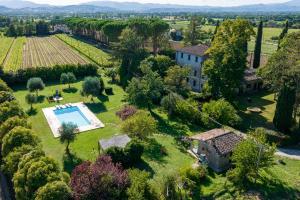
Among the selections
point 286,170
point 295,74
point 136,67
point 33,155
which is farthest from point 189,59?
point 33,155

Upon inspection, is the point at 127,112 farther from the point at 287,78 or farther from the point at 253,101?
the point at 253,101

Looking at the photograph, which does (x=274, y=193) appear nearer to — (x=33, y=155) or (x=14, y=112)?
(x=33, y=155)

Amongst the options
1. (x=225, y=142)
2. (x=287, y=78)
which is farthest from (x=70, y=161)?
(x=287, y=78)

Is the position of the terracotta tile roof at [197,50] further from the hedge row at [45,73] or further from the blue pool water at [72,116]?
the blue pool water at [72,116]

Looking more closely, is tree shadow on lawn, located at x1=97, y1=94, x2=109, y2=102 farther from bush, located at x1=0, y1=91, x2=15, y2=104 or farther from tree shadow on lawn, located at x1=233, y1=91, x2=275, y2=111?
tree shadow on lawn, located at x1=233, y1=91, x2=275, y2=111

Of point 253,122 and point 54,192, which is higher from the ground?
point 54,192

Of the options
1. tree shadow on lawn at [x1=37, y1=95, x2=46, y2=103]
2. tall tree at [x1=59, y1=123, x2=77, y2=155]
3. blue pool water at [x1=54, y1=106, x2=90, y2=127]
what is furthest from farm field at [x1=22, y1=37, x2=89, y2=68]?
tall tree at [x1=59, y1=123, x2=77, y2=155]
